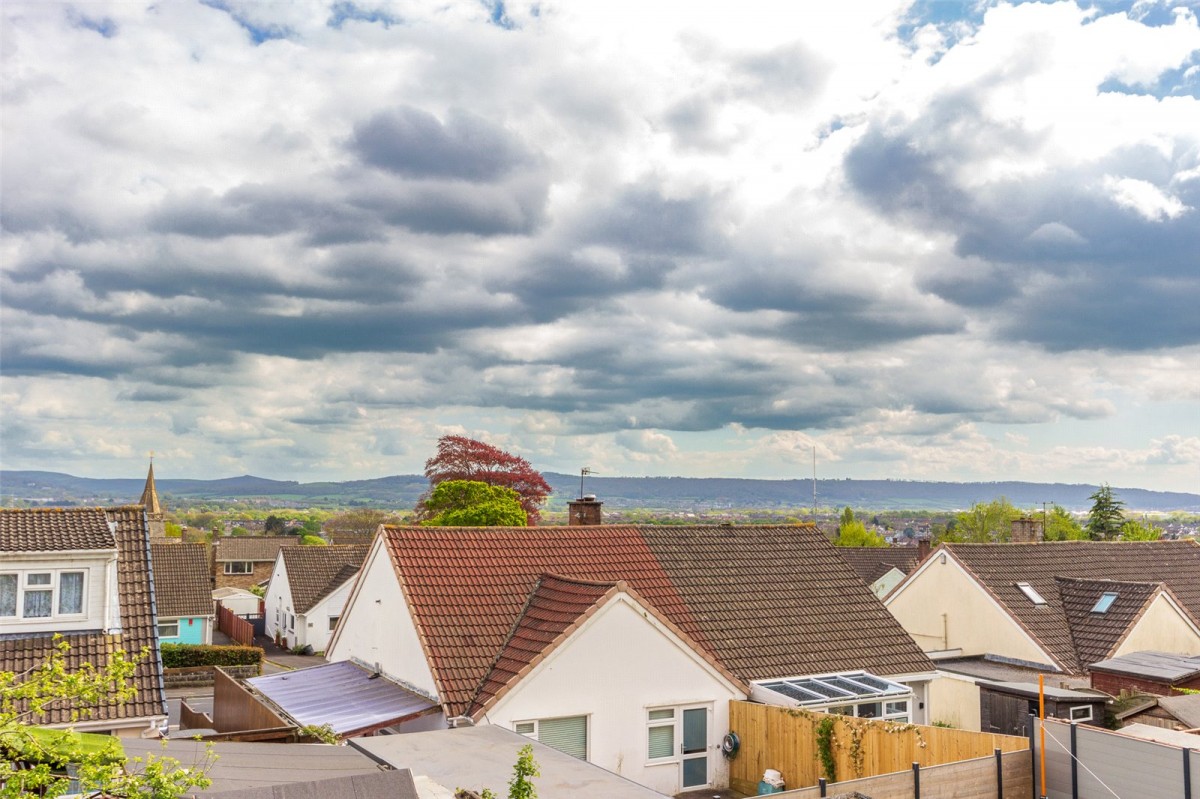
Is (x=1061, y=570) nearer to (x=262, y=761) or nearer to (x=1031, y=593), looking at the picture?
(x=1031, y=593)

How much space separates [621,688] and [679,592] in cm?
487

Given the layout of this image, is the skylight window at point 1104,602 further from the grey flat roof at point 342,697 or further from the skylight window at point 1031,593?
the grey flat roof at point 342,697

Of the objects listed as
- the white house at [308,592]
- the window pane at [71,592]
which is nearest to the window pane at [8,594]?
the window pane at [71,592]

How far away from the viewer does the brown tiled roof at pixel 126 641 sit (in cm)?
2075

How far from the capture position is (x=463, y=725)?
19.5 meters

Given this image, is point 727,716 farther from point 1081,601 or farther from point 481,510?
point 481,510

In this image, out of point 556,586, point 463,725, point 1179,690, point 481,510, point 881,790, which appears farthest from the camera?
point 481,510

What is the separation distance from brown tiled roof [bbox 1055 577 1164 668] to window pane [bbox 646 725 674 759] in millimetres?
16186

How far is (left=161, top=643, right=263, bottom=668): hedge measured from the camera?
154ft

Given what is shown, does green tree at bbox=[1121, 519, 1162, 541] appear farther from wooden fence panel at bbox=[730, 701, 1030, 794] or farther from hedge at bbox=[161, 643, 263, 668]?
wooden fence panel at bbox=[730, 701, 1030, 794]

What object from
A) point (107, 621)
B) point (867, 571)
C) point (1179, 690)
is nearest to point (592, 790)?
point (107, 621)

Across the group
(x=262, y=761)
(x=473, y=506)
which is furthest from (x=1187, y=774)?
(x=473, y=506)

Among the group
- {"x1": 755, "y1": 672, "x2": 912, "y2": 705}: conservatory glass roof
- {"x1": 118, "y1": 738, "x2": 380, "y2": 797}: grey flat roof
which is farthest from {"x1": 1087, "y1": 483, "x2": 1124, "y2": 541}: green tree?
{"x1": 118, "y1": 738, "x2": 380, "y2": 797}: grey flat roof

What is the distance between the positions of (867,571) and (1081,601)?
34433mm
